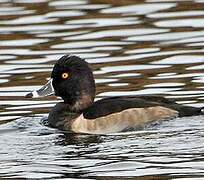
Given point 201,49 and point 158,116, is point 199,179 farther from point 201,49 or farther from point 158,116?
point 201,49

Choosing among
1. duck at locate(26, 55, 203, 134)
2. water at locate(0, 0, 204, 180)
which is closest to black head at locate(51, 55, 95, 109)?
duck at locate(26, 55, 203, 134)

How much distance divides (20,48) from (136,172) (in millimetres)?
7590

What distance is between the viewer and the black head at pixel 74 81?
15.5 metres

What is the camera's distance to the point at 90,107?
15.3 metres

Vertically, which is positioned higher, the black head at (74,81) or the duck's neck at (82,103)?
the black head at (74,81)

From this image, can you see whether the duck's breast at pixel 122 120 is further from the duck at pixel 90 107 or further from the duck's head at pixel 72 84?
the duck's head at pixel 72 84

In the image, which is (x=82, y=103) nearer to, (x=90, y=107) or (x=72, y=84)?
(x=72, y=84)

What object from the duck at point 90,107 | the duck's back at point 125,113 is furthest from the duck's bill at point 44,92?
the duck's back at point 125,113

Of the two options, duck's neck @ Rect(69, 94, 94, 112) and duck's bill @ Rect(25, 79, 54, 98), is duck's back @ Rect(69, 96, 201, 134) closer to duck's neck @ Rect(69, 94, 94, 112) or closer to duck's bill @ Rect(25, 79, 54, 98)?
duck's neck @ Rect(69, 94, 94, 112)

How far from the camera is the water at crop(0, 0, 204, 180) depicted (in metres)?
12.7

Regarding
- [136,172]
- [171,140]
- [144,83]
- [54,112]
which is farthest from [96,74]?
[136,172]

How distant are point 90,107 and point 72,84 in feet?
1.80

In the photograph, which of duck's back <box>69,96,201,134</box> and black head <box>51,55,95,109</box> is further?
black head <box>51,55,95,109</box>

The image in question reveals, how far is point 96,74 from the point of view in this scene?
1781cm
